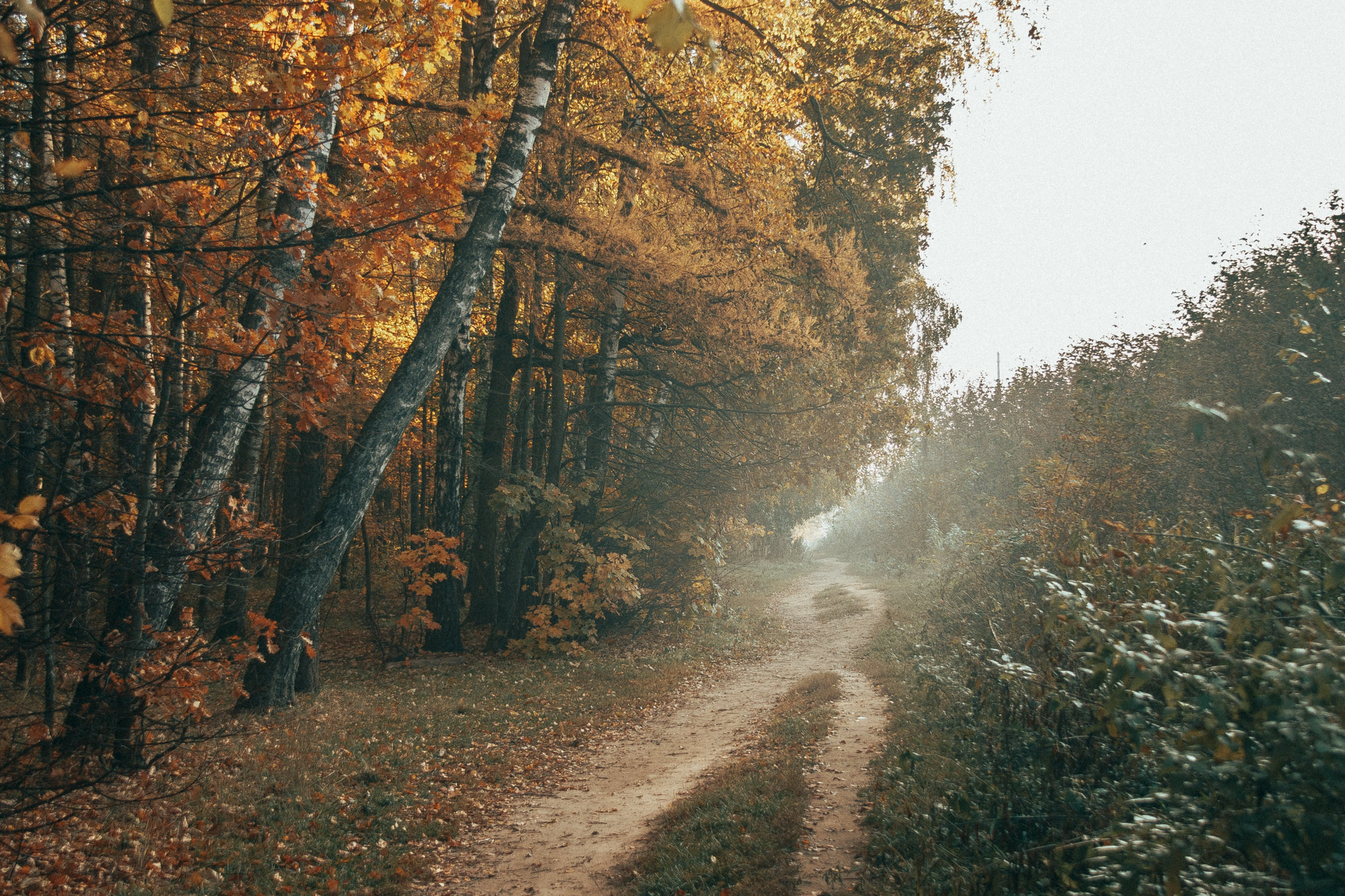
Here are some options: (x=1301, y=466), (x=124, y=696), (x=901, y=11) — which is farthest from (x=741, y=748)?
(x=901, y=11)

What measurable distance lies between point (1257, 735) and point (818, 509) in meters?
36.9

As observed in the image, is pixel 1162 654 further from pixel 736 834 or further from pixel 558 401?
pixel 558 401

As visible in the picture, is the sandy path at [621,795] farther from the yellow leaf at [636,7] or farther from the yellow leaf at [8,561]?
the yellow leaf at [636,7]

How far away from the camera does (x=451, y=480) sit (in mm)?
12938

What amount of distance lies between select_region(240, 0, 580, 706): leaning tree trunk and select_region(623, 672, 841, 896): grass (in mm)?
4207

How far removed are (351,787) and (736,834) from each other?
353 centimetres

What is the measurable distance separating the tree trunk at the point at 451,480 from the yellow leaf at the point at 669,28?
12.1 meters

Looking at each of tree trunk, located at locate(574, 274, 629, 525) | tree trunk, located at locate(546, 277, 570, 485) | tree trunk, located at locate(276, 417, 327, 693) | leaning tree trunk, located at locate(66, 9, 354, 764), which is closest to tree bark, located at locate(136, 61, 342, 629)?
leaning tree trunk, located at locate(66, 9, 354, 764)

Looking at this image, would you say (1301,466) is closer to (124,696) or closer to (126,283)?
(124,696)

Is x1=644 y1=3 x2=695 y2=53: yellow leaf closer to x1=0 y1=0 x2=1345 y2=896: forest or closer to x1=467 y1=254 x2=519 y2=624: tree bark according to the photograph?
x1=0 y1=0 x2=1345 y2=896: forest

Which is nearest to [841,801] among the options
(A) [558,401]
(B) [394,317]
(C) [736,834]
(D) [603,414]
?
(C) [736,834]

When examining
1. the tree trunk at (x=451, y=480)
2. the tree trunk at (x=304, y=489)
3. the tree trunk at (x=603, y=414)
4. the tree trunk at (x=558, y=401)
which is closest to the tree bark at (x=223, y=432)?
the tree trunk at (x=304, y=489)

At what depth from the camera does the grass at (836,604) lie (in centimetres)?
2172

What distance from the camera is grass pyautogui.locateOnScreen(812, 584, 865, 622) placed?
21.7 metres
